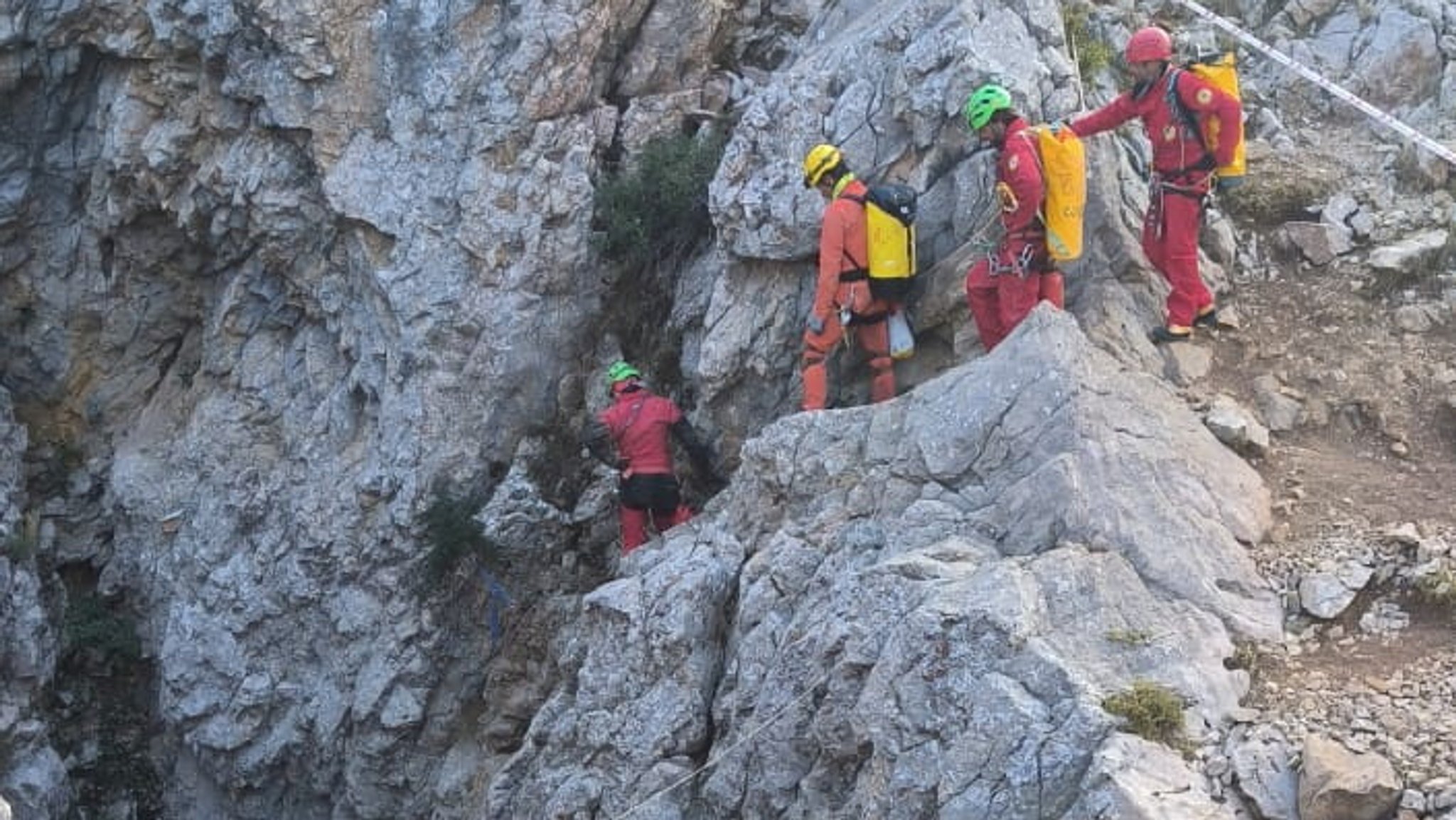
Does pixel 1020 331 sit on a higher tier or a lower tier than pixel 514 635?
higher

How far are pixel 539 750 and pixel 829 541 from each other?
11.0 ft

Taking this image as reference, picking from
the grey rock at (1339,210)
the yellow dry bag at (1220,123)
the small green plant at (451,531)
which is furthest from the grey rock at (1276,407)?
the small green plant at (451,531)

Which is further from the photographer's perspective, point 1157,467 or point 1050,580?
point 1157,467

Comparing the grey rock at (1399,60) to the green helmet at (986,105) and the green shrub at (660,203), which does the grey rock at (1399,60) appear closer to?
the green helmet at (986,105)

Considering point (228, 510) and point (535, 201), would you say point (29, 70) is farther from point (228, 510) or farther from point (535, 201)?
point (535, 201)

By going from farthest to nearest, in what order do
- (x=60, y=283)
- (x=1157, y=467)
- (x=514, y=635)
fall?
(x=60, y=283)
(x=514, y=635)
(x=1157, y=467)

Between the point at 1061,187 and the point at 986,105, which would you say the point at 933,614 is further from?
the point at 986,105

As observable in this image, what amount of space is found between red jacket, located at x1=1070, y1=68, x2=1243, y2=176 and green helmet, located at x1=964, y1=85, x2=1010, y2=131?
0.93 meters

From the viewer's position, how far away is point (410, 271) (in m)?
16.6

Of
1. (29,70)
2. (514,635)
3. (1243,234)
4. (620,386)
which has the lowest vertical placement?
(514,635)

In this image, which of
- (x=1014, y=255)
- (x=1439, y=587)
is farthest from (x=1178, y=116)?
(x=1439, y=587)

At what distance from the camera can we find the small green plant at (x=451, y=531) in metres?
15.9

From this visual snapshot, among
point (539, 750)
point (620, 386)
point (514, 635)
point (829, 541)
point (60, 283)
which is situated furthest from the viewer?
point (60, 283)

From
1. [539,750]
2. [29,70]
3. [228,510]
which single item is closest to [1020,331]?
[539,750]
